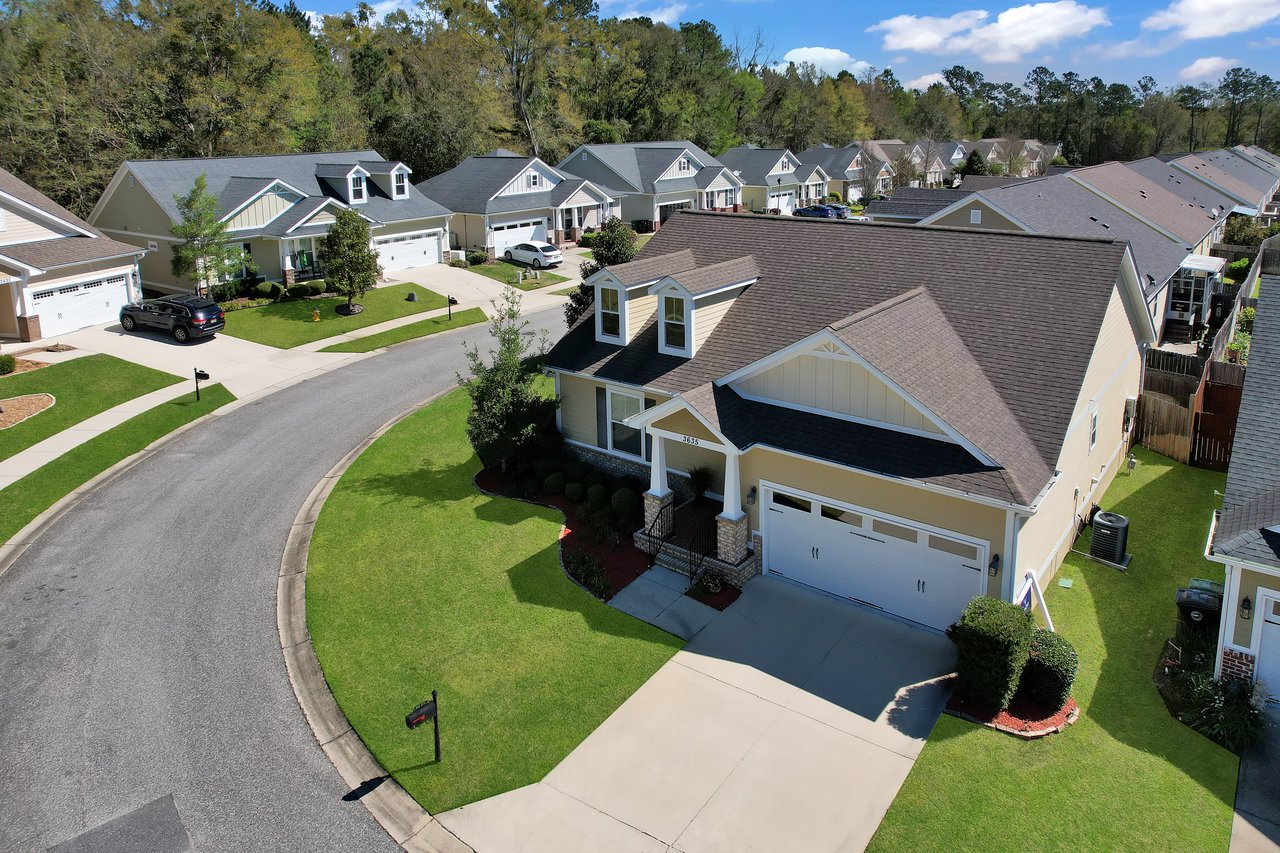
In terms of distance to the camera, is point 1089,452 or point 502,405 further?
point 502,405

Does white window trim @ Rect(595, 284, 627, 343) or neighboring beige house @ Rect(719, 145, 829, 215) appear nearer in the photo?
white window trim @ Rect(595, 284, 627, 343)

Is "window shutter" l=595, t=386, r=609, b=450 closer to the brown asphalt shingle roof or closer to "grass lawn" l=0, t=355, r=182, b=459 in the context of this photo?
the brown asphalt shingle roof

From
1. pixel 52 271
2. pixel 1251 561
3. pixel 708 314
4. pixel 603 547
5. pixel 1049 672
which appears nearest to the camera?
pixel 1251 561

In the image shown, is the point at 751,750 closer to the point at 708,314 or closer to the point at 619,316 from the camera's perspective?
the point at 708,314

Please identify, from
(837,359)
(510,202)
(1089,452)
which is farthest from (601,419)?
(510,202)

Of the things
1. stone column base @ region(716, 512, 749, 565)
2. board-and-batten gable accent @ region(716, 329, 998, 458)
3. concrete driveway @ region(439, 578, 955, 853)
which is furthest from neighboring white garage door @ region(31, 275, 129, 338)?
concrete driveway @ region(439, 578, 955, 853)

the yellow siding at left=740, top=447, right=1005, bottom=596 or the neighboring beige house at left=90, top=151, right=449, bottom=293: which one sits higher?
the neighboring beige house at left=90, top=151, right=449, bottom=293

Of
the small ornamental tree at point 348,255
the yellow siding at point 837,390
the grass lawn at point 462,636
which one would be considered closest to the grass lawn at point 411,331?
the small ornamental tree at point 348,255

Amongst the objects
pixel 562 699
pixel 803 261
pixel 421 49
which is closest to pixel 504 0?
pixel 421 49
